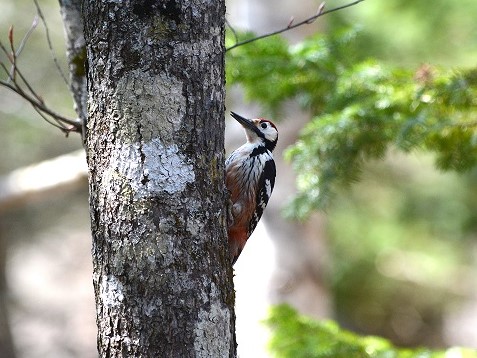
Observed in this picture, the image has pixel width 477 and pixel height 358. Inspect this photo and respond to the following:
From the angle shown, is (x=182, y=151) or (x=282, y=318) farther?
(x=282, y=318)

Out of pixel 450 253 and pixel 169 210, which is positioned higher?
pixel 450 253

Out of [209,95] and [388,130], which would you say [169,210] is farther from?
[388,130]

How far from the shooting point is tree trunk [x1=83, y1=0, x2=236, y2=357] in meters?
1.98

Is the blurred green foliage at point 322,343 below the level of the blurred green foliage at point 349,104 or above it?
below

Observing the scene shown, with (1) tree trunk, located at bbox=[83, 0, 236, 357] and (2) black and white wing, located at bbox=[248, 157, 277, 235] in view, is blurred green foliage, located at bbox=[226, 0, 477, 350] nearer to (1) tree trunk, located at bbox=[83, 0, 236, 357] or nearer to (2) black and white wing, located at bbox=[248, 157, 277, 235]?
(2) black and white wing, located at bbox=[248, 157, 277, 235]

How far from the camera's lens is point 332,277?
9016mm

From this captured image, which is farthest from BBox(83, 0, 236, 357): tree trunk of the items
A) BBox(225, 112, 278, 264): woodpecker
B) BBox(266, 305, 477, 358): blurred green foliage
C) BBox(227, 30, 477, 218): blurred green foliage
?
BBox(266, 305, 477, 358): blurred green foliage

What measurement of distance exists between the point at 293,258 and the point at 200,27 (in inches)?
149

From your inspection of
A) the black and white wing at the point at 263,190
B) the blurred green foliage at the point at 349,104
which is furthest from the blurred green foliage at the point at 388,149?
the black and white wing at the point at 263,190

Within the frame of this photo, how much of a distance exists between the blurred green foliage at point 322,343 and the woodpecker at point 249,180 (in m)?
0.69

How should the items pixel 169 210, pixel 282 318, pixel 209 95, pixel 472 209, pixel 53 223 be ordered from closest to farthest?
1. pixel 169 210
2. pixel 209 95
3. pixel 282 318
4. pixel 472 209
5. pixel 53 223

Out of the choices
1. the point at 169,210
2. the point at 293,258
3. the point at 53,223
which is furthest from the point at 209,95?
the point at 53,223

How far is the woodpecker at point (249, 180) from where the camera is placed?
3.61 metres

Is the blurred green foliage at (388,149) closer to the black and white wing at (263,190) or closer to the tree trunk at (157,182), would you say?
the black and white wing at (263,190)
